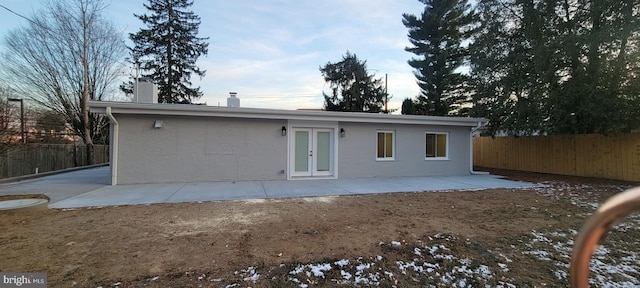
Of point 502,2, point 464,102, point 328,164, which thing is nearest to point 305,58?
point 328,164

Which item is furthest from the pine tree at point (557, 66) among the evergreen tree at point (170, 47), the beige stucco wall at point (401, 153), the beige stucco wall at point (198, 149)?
the evergreen tree at point (170, 47)

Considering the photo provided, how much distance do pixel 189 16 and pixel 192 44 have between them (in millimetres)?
2131

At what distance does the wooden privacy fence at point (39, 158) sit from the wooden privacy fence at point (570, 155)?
19865 millimetres

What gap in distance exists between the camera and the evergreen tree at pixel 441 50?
2036 centimetres

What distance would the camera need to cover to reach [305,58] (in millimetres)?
15922

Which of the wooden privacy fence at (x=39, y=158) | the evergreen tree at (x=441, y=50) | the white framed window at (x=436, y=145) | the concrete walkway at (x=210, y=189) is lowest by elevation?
the concrete walkway at (x=210, y=189)

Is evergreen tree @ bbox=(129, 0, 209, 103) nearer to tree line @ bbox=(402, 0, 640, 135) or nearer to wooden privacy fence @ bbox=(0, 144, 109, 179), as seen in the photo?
wooden privacy fence @ bbox=(0, 144, 109, 179)

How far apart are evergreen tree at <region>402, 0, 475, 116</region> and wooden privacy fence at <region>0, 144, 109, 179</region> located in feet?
72.8

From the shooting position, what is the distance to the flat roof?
8016 mm

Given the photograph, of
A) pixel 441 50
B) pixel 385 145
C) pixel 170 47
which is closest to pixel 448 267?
pixel 385 145

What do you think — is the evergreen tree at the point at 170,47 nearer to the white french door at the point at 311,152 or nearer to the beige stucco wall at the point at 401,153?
the white french door at the point at 311,152

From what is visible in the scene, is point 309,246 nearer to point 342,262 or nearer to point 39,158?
point 342,262

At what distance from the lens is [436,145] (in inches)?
449

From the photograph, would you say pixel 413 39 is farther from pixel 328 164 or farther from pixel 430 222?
pixel 430 222
